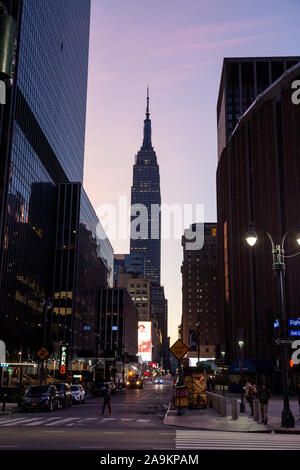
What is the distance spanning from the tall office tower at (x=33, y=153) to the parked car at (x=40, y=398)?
117 ft

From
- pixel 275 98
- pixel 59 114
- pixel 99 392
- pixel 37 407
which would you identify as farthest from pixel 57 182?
pixel 37 407

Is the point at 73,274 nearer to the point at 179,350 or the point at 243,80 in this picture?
the point at 179,350

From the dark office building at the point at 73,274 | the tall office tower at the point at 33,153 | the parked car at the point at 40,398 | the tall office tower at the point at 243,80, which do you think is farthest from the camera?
the tall office tower at the point at 243,80

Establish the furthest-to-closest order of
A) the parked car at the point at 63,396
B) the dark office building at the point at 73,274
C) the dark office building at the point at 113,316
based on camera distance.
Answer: the dark office building at the point at 113,316
the dark office building at the point at 73,274
the parked car at the point at 63,396

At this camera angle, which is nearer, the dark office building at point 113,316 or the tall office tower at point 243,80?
the tall office tower at point 243,80

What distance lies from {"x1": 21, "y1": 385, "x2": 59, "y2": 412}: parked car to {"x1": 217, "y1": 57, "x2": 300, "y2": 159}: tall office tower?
114961 mm

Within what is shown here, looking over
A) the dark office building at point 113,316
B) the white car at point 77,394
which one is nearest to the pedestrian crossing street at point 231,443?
the white car at point 77,394

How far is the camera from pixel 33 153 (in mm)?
88625

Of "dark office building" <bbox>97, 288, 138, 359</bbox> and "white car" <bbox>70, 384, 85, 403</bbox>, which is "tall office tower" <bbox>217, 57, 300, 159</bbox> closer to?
"dark office building" <bbox>97, 288, 138, 359</bbox>

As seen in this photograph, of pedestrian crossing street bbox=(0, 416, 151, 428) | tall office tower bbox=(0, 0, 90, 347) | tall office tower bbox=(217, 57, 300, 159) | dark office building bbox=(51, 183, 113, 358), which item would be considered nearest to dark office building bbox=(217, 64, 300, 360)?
dark office building bbox=(51, 183, 113, 358)

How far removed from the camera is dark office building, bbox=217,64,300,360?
76.9 metres

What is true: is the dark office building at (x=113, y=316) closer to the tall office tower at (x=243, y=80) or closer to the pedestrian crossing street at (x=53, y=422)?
the tall office tower at (x=243, y=80)

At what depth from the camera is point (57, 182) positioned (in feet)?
361

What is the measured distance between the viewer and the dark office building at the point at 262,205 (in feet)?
252
